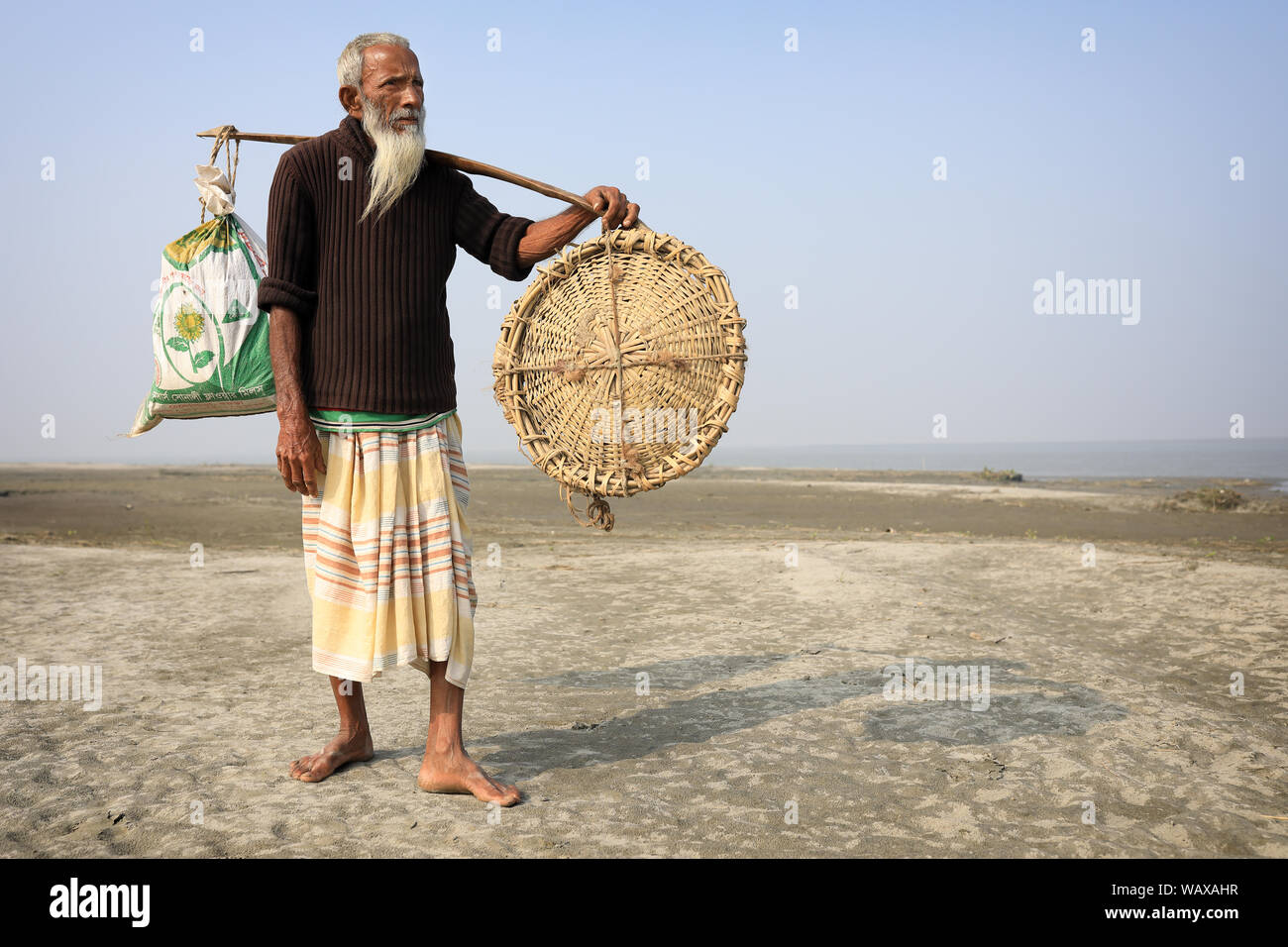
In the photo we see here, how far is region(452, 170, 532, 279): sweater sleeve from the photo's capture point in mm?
3463

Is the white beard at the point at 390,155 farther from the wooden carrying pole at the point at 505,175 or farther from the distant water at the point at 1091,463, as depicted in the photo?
the distant water at the point at 1091,463

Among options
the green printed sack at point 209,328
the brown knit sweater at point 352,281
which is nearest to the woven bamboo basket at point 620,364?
the brown knit sweater at point 352,281

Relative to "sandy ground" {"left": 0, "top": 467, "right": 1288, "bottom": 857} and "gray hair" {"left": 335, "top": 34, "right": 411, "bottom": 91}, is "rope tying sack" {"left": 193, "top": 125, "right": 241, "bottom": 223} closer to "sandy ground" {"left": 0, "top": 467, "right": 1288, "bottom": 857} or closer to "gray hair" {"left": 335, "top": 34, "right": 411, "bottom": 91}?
"gray hair" {"left": 335, "top": 34, "right": 411, "bottom": 91}

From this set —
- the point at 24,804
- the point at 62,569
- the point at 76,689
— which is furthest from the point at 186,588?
the point at 24,804

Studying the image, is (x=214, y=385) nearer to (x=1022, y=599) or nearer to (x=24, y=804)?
(x=24, y=804)

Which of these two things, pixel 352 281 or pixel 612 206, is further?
pixel 612 206

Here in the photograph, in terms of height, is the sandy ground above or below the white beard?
below

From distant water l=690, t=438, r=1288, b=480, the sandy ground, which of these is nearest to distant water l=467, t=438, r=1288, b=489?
distant water l=690, t=438, r=1288, b=480

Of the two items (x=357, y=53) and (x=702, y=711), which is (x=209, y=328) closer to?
(x=357, y=53)

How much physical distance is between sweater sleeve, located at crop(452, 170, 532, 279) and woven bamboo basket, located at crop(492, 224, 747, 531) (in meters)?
0.19

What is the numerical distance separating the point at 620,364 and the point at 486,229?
698 mm

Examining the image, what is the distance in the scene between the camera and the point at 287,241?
3199mm

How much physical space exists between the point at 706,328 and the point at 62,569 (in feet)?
23.7

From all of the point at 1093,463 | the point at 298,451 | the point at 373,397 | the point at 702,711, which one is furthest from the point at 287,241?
the point at 1093,463
